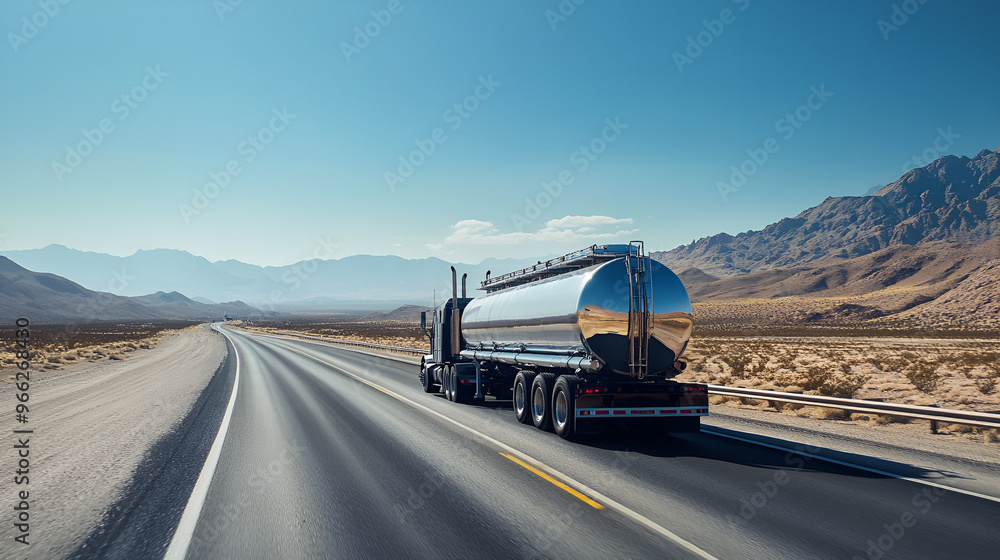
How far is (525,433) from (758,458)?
427cm

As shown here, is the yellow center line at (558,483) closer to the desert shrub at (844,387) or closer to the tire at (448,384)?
the tire at (448,384)

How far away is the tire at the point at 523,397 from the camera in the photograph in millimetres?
12789

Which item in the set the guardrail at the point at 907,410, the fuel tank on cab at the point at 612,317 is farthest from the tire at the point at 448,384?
the guardrail at the point at 907,410

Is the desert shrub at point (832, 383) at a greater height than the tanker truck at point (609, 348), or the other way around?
the tanker truck at point (609, 348)

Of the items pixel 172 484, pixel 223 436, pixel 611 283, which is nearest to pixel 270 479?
pixel 172 484

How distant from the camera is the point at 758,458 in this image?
9047mm

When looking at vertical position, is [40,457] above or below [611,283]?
below

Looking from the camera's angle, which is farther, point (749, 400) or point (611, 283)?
point (749, 400)

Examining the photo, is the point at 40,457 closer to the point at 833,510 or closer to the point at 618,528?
the point at 618,528

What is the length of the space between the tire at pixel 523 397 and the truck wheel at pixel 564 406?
4.12 feet

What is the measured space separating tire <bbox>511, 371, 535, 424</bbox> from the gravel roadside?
7.06m

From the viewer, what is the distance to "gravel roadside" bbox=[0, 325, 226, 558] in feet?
20.1

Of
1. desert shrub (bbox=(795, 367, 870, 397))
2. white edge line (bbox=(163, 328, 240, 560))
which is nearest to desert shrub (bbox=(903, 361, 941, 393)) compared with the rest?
desert shrub (bbox=(795, 367, 870, 397))

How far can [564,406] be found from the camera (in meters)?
10.9
